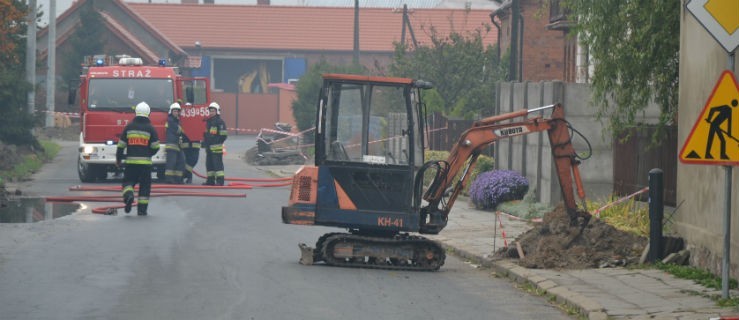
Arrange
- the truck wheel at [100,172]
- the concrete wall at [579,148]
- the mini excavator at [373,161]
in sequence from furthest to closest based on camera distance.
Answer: the truck wheel at [100,172] < the concrete wall at [579,148] < the mini excavator at [373,161]

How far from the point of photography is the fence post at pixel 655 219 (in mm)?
14145

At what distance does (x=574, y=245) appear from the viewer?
49.1 ft

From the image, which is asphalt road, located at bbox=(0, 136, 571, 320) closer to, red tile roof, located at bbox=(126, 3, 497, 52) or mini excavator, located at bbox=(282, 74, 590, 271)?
mini excavator, located at bbox=(282, 74, 590, 271)

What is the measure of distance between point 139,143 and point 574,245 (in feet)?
28.1

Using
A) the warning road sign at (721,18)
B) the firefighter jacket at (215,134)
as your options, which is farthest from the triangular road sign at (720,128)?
the firefighter jacket at (215,134)

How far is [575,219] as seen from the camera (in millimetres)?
15133

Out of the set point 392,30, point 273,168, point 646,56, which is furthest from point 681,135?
point 392,30

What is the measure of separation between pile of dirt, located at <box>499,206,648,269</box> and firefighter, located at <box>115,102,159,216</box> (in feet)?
24.2

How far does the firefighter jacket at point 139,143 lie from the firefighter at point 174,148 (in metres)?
5.99

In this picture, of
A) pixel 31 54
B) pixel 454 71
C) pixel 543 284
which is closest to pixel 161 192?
pixel 543 284

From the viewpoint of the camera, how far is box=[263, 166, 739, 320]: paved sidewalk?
1080 cm

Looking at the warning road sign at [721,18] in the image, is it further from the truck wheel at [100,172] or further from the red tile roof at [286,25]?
the red tile roof at [286,25]

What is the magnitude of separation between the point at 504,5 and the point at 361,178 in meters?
33.1

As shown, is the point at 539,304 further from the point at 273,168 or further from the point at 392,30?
the point at 392,30
